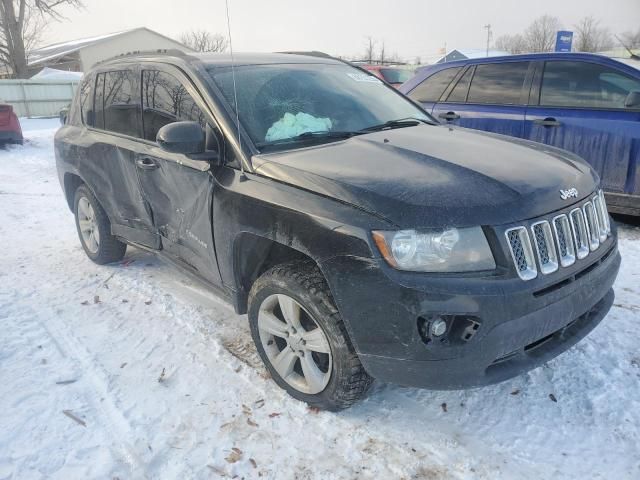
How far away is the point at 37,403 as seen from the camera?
8.82 ft

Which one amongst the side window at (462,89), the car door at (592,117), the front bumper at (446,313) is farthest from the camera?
the side window at (462,89)

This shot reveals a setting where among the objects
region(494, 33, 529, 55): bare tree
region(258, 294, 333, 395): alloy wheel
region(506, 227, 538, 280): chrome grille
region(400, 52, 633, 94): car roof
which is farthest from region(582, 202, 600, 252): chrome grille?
region(494, 33, 529, 55): bare tree

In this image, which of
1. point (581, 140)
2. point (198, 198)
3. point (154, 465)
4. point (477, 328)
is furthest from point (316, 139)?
point (581, 140)

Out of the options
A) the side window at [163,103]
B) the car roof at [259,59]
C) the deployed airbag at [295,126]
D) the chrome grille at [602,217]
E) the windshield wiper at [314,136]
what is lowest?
the chrome grille at [602,217]

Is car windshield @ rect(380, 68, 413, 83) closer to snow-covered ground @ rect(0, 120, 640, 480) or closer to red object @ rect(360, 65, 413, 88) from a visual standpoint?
red object @ rect(360, 65, 413, 88)

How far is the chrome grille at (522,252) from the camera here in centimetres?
207

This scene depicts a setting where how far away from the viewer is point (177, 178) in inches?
121

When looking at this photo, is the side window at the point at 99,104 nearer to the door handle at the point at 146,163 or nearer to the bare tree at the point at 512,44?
the door handle at the point at 146,163

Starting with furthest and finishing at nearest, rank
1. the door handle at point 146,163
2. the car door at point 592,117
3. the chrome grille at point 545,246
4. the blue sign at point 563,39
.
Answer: the blue sign at point 563,39 < the car door at point 592,117 < the door handle at point 146,163 < the chrome grille at point 545,246

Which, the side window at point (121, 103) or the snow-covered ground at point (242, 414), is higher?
the side window at point (121, 103)

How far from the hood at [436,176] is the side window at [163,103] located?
725 millimetres

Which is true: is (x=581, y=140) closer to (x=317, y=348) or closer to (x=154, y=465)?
(x=317, y=348)

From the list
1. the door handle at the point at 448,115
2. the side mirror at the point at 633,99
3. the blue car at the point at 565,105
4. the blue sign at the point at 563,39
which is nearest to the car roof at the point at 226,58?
the blue car at the point at 565,105

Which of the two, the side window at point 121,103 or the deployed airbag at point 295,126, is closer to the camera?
the deployed airbag at point 295,126
